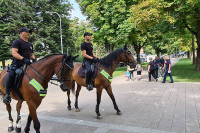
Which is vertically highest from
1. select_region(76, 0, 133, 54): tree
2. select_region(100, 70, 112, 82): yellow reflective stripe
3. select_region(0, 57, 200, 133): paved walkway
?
select_region(76, 0, 133, 54): tree

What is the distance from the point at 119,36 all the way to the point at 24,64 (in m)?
15.8

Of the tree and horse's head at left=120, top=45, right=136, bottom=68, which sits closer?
horse's head at left=120, top=45, right=136, bottom=68

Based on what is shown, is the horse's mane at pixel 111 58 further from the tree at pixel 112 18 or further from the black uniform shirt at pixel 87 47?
the tree at pixel 112 18

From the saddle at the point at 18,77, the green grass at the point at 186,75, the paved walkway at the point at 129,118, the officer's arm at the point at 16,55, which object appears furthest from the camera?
the green grass at the point at 186,75

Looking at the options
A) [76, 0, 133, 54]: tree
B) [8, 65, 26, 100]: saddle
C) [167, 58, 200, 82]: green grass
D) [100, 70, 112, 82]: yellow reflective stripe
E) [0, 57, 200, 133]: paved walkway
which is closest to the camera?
[8, 65, 26, 100]: saddle

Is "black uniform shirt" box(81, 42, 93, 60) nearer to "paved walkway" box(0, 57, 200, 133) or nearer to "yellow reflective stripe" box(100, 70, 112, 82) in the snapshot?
"yellow reflective stripe" box(100, 70, 112, 82)

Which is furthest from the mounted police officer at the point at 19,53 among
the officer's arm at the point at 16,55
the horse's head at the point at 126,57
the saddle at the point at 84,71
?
the horse's head at the point at 126,57

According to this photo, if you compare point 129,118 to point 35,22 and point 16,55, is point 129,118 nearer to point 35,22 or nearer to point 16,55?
point 16,55

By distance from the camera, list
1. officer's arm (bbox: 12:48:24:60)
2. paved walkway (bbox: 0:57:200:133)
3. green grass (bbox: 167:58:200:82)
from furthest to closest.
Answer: green grass (bbox: 167:58:200:82) → paved walkway (bbox: 0:57:200:133) → officer's arm (bbox: 12:48:24:60)

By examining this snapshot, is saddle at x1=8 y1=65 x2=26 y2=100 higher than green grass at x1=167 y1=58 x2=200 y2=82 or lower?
higher

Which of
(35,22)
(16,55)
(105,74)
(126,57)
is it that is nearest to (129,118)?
(105,74)

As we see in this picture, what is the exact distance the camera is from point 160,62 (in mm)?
14805

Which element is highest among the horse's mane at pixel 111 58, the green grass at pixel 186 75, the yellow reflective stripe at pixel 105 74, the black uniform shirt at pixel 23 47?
the black uniform shirt at pixel 23 47

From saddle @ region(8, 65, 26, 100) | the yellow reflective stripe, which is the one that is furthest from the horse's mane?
saddle @ region(8, 65, 26, 100)
